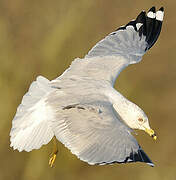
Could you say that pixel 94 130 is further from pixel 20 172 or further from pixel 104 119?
pixel 20 172

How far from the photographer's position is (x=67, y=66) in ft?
31.3

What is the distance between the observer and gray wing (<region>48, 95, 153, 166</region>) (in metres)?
6.89

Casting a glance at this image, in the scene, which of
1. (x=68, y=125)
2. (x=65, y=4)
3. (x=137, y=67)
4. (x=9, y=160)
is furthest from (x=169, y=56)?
(x=68, y=125)

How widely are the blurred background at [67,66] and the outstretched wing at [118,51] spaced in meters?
0.77

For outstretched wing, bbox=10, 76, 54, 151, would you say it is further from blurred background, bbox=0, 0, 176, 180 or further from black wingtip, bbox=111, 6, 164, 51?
black wingtip, bbox=111, 6, 164, 51

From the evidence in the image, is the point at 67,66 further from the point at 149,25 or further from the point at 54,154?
the point at 54,154

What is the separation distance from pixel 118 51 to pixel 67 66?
1161 mm

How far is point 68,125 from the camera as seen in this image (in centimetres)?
716

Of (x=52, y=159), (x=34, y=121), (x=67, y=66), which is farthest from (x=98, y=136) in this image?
(x=67, y=66)

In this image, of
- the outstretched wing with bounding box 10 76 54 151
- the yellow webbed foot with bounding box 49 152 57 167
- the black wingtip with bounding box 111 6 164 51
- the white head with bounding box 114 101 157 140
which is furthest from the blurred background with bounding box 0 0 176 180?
the white head with bounding box 114 101 157 140

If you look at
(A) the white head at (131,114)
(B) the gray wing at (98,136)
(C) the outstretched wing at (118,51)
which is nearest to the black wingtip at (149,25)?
(C) the outstretched wing at (118,51)

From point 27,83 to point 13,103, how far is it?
40cm

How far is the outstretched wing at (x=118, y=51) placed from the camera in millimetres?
8055

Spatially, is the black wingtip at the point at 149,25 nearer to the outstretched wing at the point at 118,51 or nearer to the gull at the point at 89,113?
the outstretched wing at the point at 118,51
